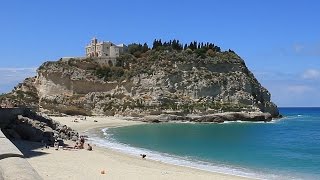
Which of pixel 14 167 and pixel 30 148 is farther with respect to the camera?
pixel 30 148

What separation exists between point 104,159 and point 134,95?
59.5 metres

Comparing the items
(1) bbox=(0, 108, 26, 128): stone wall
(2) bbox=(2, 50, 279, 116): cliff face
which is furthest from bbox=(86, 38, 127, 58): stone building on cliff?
(1) bbox=(0, 108, 26, 128): stone wall

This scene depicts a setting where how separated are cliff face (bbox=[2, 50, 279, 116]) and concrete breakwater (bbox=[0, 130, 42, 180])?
231 ft

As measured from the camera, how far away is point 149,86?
83.8 metres

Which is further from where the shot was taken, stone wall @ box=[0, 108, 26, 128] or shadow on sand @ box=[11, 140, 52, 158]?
stone wall @ box=[0, 108, 26, 128]

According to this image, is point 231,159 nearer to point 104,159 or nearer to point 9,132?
point 104,159

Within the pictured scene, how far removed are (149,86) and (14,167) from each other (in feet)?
254

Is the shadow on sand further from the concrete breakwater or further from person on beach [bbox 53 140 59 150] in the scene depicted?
the concrete breakwater

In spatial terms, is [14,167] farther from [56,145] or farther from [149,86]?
[149,86]

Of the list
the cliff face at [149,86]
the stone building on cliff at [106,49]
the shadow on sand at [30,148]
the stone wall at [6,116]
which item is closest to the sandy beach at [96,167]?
the shadow on sand at [30,148]

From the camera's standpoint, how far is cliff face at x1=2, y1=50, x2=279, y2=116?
81.2 metres

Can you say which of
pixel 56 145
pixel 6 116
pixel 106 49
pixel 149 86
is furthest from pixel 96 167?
pixel 106 49

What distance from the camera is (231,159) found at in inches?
1141

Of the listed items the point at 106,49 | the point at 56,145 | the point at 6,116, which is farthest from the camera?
the point at 106,49
